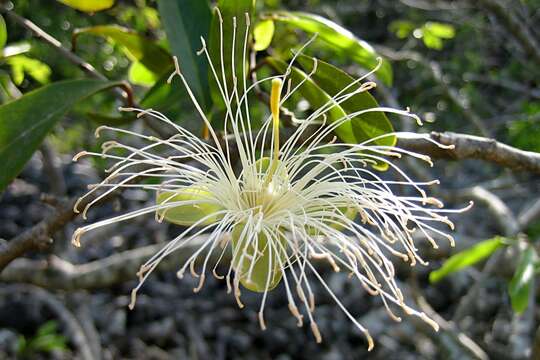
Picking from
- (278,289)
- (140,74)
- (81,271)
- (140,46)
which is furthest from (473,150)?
(278,289)

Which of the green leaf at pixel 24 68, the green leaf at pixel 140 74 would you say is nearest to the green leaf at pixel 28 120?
the green leaf at pixel 140 74

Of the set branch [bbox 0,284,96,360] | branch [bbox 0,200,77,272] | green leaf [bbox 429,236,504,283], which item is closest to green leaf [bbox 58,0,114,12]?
branch [bbox 0,200,77,272]

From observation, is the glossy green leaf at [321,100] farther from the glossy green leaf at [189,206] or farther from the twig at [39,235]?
the twig at [39,235]

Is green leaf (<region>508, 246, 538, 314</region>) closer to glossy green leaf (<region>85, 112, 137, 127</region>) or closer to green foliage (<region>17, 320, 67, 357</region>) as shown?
glossy green leaf (<region>85, 112, 137, 127</region>)

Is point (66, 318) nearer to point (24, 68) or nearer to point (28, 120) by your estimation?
point (24, 68)

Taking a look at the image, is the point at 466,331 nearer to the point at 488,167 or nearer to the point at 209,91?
the point at 488,167

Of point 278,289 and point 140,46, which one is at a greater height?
point 140,46

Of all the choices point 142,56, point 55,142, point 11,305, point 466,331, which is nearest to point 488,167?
point 466,331
